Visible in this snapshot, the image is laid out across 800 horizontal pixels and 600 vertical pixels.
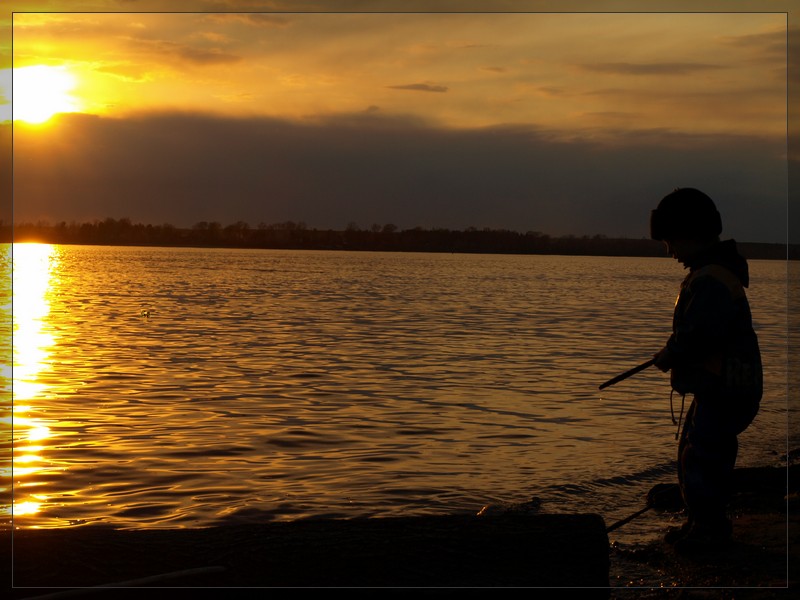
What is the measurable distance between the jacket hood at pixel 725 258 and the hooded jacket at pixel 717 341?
1.1 inches

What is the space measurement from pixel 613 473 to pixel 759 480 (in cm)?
202

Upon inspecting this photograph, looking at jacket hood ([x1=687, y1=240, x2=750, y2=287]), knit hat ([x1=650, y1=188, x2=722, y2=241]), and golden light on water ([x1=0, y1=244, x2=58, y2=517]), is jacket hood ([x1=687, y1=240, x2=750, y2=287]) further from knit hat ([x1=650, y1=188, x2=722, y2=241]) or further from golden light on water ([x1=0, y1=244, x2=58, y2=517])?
golden light on water ([x1=0, y1=244, x2=58, y2=517])

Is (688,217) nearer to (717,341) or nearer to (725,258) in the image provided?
(725,258)

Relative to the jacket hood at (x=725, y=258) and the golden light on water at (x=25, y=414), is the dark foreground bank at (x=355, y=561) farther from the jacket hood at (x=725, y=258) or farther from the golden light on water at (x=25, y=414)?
the golden light on water at (x=25, y=414)

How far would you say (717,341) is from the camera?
5.61 m

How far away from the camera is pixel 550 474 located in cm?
1002

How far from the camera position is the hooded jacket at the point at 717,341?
560 cm

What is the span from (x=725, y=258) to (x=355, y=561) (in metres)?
2.95

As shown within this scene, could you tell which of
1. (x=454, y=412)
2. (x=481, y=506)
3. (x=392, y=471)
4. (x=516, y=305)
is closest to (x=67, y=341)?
(x=454, y=412)

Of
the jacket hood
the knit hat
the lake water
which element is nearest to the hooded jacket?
the jacket hood

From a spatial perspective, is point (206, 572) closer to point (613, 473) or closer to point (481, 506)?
point (481, 506)

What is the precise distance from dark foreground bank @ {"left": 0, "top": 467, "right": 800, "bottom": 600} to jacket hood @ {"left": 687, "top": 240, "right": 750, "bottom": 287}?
5.83 ft

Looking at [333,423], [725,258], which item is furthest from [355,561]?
[333,423]

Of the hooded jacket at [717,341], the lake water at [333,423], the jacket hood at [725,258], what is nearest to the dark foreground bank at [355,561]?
the hooded jacket at [717,341]
